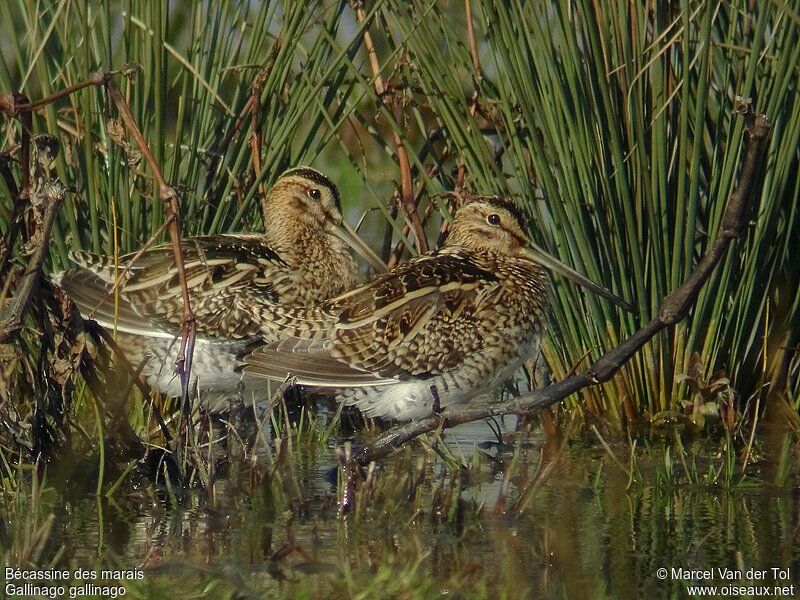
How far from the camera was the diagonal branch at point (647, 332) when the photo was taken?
154 inches

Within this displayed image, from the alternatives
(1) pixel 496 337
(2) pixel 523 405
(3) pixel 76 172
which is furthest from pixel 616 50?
(3) pixel 76 172

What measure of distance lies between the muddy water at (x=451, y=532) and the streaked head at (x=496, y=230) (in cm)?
89

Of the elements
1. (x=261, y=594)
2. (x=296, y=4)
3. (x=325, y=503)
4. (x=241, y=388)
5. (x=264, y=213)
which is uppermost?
(x=296, y=4)

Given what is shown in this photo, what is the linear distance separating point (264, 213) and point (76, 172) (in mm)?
936

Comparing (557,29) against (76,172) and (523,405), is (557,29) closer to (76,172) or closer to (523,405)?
(523,405)

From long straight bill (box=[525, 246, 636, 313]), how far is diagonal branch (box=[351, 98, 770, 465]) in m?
0.79

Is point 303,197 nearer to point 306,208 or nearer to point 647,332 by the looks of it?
point 306,208

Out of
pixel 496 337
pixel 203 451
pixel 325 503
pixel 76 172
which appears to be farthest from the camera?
pixel 76 172

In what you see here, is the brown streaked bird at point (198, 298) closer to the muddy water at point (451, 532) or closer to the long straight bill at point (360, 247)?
the long straight bill at point (360, 247)

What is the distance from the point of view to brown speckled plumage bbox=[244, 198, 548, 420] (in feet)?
17.0

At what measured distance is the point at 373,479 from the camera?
4309 mm

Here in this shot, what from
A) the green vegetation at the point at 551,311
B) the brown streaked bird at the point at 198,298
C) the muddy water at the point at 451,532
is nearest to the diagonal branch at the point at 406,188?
the green vegetation at the point at 551,311

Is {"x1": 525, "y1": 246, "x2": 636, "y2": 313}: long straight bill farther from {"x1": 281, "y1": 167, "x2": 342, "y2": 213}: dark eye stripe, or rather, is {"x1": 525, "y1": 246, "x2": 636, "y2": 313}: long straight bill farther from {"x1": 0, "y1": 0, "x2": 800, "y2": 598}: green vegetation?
{"x1": 281, "y1": 167, "x2": 342, "y2": 213}: dark eye stripe

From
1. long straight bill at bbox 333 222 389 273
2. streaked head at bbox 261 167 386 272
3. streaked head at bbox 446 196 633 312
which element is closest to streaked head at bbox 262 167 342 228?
streaked head at bbox 261 167 386 272
